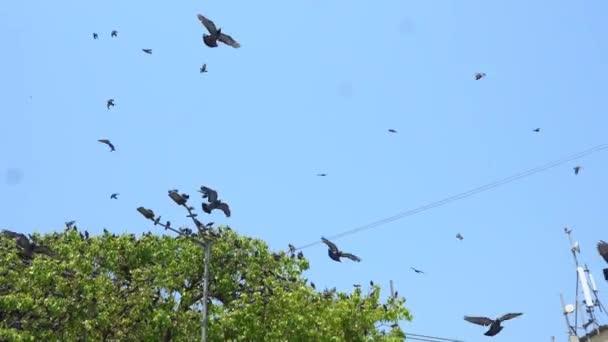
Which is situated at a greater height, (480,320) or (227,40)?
(227,40)

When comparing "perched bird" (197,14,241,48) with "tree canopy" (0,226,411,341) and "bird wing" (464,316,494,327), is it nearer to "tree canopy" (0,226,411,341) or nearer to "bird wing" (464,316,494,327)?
"tree canopy" (0,226,411,341)

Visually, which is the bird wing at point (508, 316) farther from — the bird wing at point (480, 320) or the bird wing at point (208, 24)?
the bird wing at point (208, 24)

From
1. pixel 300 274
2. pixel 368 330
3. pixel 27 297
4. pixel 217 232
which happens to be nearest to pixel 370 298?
pixel 368 330

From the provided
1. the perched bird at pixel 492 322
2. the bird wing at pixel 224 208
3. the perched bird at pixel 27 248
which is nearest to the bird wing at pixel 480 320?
the perched bird at pixel 492 322

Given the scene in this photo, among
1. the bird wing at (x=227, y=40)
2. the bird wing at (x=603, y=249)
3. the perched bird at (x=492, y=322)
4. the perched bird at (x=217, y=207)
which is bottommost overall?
the perched bird at (x=492, y=322)

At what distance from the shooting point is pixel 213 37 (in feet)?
58.5

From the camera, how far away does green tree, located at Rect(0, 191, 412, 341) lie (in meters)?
19.9

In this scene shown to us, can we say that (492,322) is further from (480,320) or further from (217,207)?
(217,207)

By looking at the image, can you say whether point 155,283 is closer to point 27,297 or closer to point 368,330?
point 27,297

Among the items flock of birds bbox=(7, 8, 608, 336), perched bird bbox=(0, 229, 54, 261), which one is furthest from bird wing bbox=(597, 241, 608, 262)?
perched bird bbox=(0, 229, 54, 261)

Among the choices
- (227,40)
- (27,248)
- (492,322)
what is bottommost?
(492,322)

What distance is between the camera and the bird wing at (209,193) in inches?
819

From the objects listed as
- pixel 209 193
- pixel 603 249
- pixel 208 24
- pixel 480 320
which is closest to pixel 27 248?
pixel 209 193

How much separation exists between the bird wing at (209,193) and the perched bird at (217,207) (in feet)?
0.60
